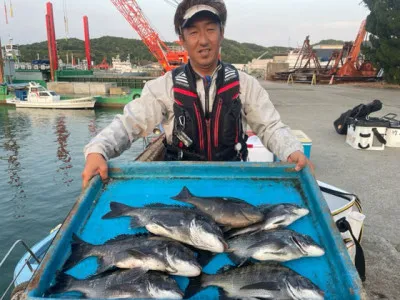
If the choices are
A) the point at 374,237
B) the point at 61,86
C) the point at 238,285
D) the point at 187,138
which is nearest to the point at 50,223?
the point at 187,138

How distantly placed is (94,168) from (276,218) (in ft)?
4.14

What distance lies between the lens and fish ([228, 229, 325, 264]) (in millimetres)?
1524

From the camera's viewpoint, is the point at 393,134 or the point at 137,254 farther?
the point at 393,134

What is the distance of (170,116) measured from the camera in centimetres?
296

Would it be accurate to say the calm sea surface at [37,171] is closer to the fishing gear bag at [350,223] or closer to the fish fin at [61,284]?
the fish fin at [61,284]

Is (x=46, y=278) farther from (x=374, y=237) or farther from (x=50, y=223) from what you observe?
(x=50, y=223)

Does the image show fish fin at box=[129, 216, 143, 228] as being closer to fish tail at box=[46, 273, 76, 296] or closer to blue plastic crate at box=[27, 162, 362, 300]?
blue plastic crate at box=[27, 162, 362, 300]

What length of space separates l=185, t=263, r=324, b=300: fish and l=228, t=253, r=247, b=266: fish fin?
4cm

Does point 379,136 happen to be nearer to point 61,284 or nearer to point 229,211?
point 229,211

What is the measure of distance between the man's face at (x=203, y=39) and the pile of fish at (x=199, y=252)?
4.68 feet

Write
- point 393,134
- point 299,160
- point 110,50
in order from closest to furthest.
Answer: point 299,160 → point 393,134 → point 110,50

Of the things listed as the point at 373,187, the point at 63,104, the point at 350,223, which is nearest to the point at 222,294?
the point at 350,223

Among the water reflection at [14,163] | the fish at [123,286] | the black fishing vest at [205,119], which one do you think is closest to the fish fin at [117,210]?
the fish at [123,286]

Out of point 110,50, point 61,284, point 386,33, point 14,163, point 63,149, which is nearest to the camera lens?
point 61,284
